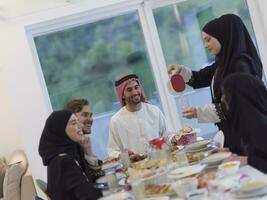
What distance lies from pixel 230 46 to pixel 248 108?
773 mm

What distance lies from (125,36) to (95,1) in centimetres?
52

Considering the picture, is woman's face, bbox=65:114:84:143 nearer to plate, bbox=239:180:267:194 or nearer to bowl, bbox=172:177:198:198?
bowl, bbox=172:177:198:198

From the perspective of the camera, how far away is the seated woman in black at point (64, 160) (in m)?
2.18

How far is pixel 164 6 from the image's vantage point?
180 inches

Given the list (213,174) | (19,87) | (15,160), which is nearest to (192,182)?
(213,174)

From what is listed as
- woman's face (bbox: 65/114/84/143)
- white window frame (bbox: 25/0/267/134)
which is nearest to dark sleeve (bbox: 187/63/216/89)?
woman's face (bbox: 65/114/84/143)

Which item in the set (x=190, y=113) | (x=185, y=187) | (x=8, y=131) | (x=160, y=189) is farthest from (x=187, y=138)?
(x=8, y=131)

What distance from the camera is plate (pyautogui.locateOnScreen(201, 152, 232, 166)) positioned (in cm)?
202

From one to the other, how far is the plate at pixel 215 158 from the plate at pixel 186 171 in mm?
58

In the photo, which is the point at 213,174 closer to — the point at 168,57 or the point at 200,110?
the point at 200,110

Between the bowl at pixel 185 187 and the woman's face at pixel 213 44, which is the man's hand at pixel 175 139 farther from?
the bowl at pixel 185 187

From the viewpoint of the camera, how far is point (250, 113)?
1916 mm

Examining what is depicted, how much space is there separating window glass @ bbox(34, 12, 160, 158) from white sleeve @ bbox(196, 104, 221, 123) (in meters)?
2.05

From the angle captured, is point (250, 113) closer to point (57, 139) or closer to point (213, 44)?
point (213, 44)
